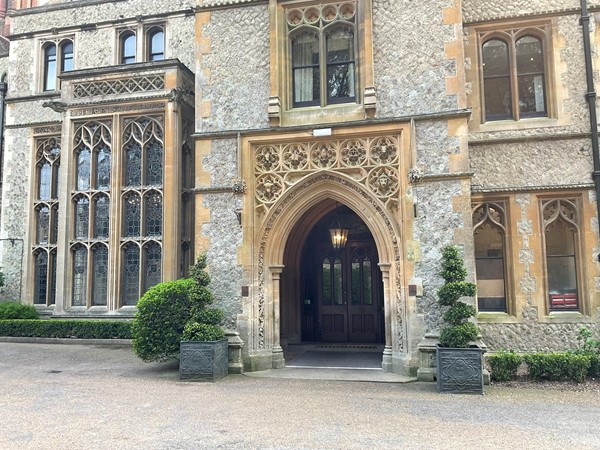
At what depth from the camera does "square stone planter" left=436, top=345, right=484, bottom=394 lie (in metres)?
7.59

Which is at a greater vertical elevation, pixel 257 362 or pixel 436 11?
pixel 436 11

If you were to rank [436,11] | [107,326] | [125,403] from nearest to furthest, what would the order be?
1. [125,403]
2. [436,11]
3. [107,326]

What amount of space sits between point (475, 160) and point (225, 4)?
639 cm

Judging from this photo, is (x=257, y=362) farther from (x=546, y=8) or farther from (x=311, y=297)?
(x=546, y=8)

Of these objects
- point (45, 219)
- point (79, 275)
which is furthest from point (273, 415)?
point (45, 219)

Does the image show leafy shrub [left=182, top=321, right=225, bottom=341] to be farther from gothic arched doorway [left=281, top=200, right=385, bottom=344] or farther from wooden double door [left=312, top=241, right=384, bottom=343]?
wooden double door [left=312, top=241, right=384, bottom=343]

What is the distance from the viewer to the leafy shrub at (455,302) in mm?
7812

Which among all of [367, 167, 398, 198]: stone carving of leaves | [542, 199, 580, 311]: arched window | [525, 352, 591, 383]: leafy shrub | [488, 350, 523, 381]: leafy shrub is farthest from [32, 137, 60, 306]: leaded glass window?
[542, 199, 580, 311]: arched window

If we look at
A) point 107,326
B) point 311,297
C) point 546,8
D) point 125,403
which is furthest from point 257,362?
point 546,8

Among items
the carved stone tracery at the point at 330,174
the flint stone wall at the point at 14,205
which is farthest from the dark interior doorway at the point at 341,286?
the flint stone wall at the point at 14,205

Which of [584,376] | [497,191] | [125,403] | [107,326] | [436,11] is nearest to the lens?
[125,403]

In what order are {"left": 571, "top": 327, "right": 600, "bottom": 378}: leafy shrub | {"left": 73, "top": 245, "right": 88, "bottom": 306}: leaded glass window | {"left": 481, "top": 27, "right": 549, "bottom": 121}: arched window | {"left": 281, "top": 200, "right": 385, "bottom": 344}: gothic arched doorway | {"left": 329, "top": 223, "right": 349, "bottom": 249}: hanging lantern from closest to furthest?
{"left": 571, "top": 327, "right": 600, "bottom": 378}: leafy shrub
{"left": 481, "top": 27, "right": 549, "bottom": 121}: arched window
{"left": 329, "top": 223, "right": 349, "bottom": 249}: hanging lantern
{"left": 281, "top": 200, "right": 385, "bottom": 344}: gothic arched doorway
{"left": 73, "top": 245, "right": 88, "bottom": 306}: leaded glass window

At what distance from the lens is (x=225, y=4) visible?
33.5 feet

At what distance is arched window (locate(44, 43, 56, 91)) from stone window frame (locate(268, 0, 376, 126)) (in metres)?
10.0
